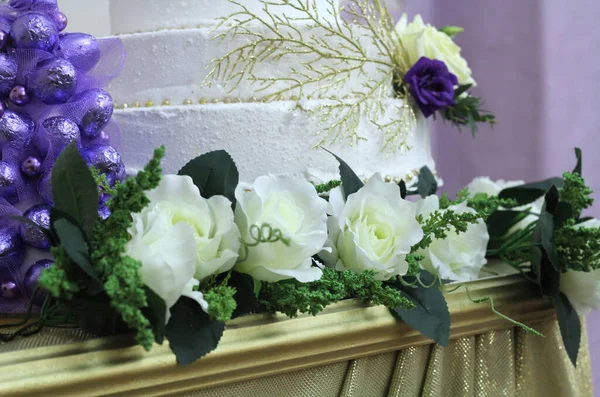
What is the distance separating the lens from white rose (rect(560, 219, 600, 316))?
2.35 ft

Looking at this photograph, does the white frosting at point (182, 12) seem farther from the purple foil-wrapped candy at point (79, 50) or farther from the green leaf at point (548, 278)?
the green leaf at point (548, 278)

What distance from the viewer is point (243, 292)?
0.49 meters

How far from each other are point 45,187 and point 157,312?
9.6 inches

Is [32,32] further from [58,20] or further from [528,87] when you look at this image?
[528,87]

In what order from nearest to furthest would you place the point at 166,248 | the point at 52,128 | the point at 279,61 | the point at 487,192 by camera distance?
the point at 166,248, the point at 52,128, the point at 279,61, the point at 487,192

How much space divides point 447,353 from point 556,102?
1.09m

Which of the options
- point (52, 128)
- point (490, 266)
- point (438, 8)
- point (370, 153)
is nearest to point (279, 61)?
point (370, 153)

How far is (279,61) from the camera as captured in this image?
2.49 feet

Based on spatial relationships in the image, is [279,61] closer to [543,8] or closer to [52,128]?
[52,128]

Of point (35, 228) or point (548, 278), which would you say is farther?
point (548, 278)

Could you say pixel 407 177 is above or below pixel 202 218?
below

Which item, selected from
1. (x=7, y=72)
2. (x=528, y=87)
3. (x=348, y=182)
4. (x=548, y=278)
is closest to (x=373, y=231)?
(x=348, y=182)

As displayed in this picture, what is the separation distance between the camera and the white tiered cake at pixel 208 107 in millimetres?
723

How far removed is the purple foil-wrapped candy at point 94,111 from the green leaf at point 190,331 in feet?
0.84
